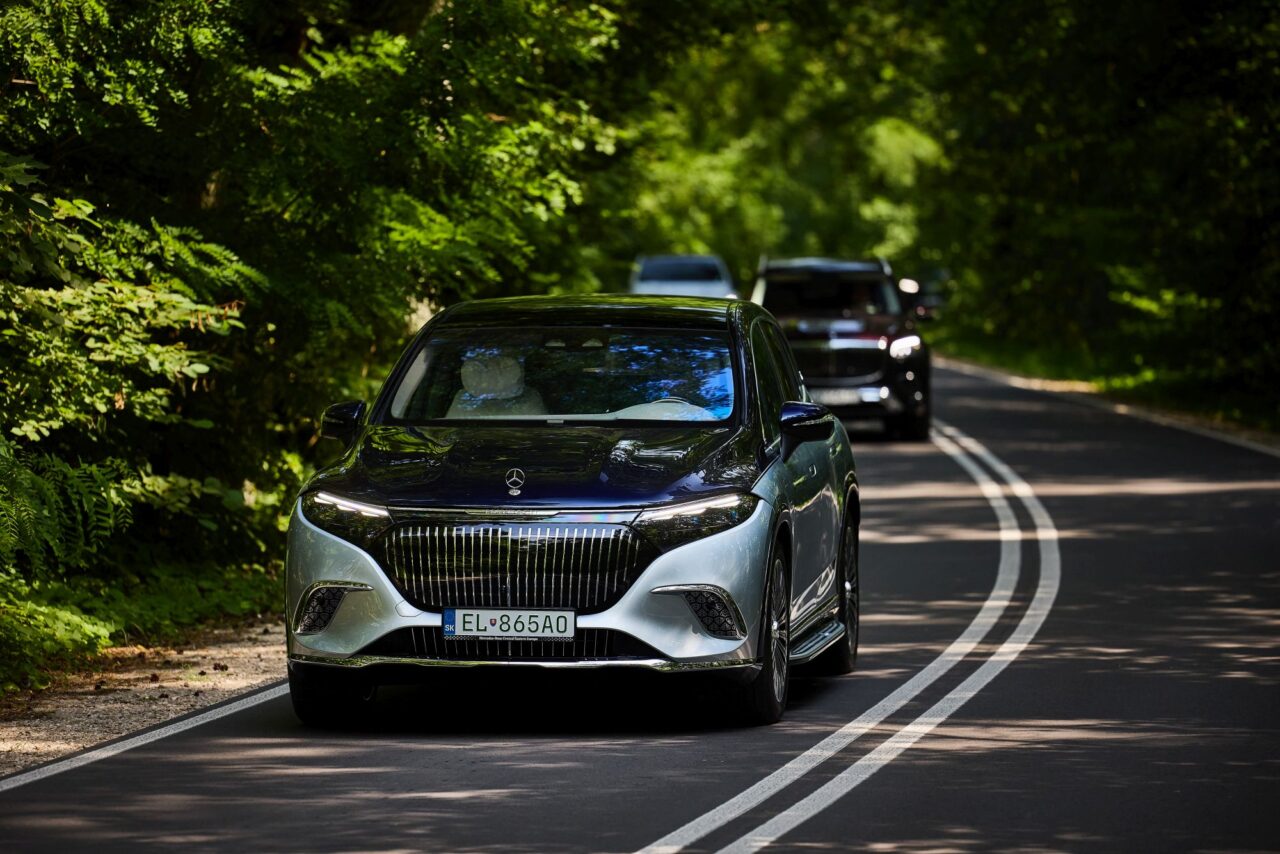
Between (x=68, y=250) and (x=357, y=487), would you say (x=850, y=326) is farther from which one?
(x=357, y=487)

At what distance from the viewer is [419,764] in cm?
889

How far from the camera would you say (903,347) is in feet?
91.3

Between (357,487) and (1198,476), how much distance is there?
47.8ft

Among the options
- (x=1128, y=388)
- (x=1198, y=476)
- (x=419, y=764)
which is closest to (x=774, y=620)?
(x=419, y=764)

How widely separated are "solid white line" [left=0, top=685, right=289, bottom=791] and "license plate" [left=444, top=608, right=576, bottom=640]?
1.28 metres

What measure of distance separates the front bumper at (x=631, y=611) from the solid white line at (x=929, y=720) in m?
0.75

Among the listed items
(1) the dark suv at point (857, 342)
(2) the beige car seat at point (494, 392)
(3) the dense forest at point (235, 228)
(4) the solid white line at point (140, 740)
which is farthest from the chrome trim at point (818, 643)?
(1) the dark suv at point (857, 342)

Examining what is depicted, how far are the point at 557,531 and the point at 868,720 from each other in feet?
5.29

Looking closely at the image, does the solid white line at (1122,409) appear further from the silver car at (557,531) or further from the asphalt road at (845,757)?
the silver car at (557,531)

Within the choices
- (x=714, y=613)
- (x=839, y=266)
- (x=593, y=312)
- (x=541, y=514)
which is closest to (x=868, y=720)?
(x=714, y=613)

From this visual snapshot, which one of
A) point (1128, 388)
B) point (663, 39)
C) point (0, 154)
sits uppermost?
point (663, 39)

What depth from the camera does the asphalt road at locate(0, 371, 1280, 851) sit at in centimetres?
766

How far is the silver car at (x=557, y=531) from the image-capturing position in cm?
932

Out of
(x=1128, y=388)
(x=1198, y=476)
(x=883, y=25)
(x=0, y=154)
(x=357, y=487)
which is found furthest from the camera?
(x=883, y=25)
